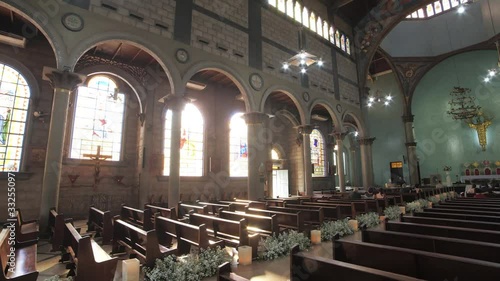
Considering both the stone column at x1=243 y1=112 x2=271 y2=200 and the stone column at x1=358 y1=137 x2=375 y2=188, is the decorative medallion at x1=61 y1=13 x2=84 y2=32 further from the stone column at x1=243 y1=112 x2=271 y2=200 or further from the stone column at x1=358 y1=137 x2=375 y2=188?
the stone column at x1=358 y1=137 x2=375 y2=188

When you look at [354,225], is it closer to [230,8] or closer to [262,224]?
[262,224]

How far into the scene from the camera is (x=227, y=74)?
1023 cm

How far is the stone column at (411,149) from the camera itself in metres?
20.0

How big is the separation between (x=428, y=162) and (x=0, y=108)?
24805mm

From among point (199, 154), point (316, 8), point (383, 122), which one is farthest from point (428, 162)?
point (199, 154)

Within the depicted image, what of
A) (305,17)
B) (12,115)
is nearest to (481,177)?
(305,17)

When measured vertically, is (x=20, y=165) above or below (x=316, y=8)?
below

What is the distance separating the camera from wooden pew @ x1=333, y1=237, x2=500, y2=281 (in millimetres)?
1730

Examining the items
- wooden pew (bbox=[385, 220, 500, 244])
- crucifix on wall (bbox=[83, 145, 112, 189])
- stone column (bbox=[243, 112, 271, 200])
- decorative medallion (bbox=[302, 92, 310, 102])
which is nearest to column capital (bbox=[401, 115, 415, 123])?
decorative medallion (bbox=[302, 92, 310, 102])

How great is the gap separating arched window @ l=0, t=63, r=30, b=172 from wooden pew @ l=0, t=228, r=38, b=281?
6119 mm

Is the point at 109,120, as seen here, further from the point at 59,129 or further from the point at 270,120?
the point at 270,120

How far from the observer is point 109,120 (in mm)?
10742

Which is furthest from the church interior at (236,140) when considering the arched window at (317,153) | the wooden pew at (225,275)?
the arched window at (317,153)

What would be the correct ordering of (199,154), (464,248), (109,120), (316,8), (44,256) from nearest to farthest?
(464,248), (44,256), (109,120), (199,154), (316,8)
